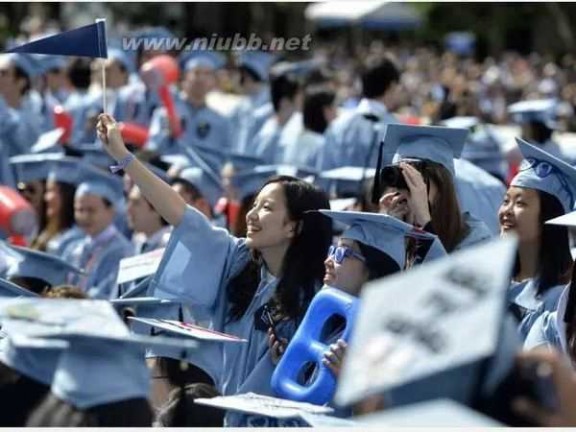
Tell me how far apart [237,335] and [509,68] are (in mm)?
25629

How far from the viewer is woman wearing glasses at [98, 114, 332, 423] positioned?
5.02 meters

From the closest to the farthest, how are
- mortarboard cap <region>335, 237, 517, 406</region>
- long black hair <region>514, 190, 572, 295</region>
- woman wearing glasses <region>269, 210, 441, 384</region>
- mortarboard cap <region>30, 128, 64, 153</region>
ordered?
mortarboard cap <region>335, 237, 517, 406</region> → woman wearing glasses <region>269, 210, 441, 384</region> → long black hair <region>514, 190, 572, 295</region> → mortarboard cap <region>30, 128, 64, 153</region>

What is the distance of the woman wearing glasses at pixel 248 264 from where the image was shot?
5.02 meters

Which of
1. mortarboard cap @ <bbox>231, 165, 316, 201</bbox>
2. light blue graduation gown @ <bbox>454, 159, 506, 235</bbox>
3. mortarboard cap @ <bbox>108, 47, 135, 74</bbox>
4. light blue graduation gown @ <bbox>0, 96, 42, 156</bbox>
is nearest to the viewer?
light blue graduation gown @ <bbox>454, 159, 506, 235</bbox>

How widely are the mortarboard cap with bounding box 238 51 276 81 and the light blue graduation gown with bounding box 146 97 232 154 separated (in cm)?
214

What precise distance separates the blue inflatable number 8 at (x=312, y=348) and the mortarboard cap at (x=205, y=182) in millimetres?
3285

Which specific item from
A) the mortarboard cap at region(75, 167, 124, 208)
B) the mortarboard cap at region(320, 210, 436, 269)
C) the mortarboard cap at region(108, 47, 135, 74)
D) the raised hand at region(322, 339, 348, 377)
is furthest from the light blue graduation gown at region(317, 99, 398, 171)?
the raised hand at region(322, 339, 348, 377)

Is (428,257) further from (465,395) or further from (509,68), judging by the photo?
(509,68)

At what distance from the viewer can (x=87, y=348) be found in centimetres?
309

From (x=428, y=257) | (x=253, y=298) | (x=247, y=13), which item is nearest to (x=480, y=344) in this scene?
(x=428, y=257)

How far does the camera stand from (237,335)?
16.7 feet

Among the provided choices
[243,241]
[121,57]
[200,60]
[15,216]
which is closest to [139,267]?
[243,241]

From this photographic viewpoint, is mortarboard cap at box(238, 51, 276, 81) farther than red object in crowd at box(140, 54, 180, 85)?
Yes

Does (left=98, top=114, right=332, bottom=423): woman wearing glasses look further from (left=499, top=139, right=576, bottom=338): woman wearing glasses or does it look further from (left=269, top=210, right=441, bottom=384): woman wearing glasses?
(left=499, top=139, right=576, bottom=338): woman wearing glasses
